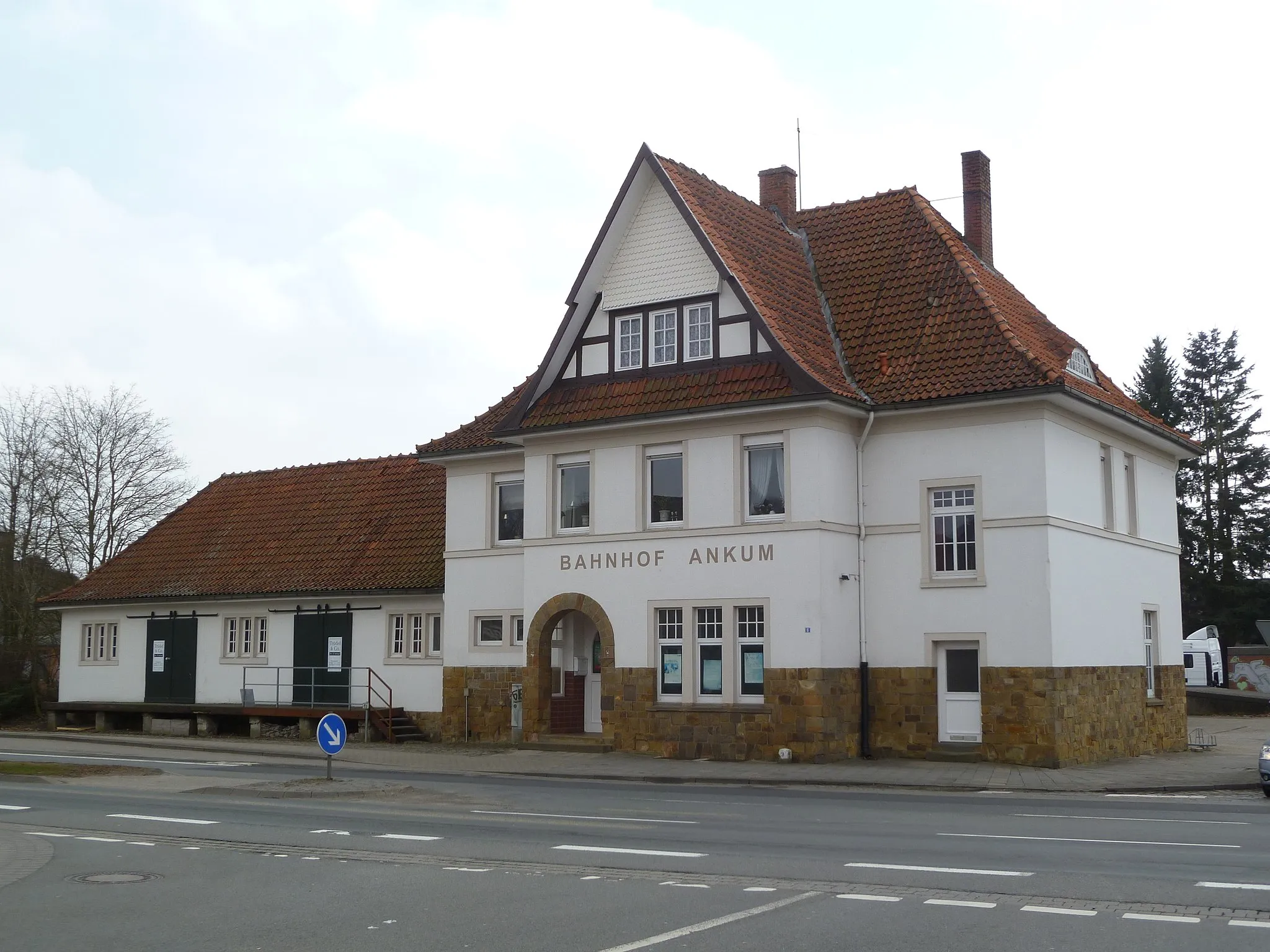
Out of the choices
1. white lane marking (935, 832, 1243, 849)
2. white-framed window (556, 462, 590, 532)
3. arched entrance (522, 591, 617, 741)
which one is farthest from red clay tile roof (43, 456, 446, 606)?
white lane marking (935, 832, 1243, 849)

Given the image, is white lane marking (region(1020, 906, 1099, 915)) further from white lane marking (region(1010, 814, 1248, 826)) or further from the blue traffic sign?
the blue traffic sign

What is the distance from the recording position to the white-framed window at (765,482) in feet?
86.9

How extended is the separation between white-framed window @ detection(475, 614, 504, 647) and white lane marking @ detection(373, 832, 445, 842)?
16.1 meters

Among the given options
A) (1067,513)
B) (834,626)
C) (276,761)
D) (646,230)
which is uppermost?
(646,230)

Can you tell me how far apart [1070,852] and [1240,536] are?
187 feet

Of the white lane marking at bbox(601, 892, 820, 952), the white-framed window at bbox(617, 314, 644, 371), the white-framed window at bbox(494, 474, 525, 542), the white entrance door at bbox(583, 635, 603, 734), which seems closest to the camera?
the white lane marking at bbox(601, 892, 820, 952)

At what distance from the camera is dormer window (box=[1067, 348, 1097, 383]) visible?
27859 millimetres

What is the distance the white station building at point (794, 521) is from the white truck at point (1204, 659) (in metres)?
32.1

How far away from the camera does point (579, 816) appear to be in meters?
17.0

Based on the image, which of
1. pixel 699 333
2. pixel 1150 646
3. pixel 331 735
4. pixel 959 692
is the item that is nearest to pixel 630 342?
pixel 699 333

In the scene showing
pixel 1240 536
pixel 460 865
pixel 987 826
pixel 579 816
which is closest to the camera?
pixel 460 865

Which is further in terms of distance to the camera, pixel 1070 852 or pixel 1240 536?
pixel 1240 536

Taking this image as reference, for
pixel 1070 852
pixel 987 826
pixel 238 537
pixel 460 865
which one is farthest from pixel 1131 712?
pixel 238 537

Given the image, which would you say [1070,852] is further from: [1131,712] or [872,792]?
[1131,712]
